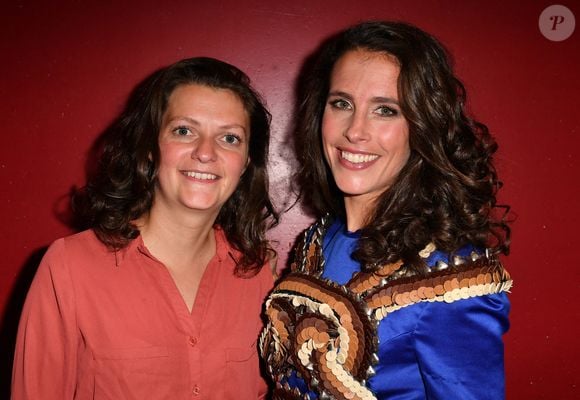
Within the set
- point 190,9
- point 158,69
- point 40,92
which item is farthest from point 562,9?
point 40,92

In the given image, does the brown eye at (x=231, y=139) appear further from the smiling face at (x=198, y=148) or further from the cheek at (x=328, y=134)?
the cheek at (x=328, y=134)

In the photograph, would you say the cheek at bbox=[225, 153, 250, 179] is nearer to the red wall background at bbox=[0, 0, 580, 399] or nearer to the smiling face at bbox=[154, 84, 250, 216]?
the smiling face at bbox=[154, 84, 250, 216]

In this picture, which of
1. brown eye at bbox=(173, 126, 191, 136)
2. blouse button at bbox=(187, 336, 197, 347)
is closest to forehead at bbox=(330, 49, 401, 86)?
brown eye at bbox=(173, 126, 191, 136)

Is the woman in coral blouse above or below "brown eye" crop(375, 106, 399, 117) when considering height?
below

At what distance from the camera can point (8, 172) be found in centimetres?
192

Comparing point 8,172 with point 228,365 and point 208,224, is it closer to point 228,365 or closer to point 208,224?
point 208,224

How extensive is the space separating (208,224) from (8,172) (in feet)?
2.88

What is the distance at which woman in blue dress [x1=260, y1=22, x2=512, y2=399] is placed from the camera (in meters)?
1.17

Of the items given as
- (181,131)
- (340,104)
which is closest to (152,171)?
(181,131)

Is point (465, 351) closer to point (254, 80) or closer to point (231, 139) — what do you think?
point (231, 139)

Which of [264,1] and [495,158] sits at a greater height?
[264,1]

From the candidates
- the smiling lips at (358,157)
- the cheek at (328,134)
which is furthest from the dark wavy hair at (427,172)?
the cheek at (328,134)

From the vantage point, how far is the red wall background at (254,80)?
188cm

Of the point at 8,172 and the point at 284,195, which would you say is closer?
the point at 8,172
